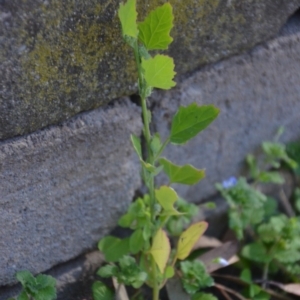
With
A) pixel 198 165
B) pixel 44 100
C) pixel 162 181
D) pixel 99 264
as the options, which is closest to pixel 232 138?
pixel 198 165

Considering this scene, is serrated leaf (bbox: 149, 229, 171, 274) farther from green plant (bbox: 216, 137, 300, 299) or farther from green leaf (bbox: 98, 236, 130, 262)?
green plant (bbox: 216, 137, 300, 299)

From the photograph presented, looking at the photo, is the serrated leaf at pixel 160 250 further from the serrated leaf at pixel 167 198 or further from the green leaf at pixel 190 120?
the green leaf at pixel 190 120

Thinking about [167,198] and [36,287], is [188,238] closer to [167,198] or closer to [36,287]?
[167,198]

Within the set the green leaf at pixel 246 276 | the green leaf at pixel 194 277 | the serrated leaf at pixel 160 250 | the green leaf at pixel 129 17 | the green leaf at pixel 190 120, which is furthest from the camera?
the green leaf at pixel 246 276

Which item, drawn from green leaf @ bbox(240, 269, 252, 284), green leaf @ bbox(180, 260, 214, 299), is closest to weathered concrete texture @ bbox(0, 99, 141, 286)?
green leaf @ bbox(180, 260, 214, 299)

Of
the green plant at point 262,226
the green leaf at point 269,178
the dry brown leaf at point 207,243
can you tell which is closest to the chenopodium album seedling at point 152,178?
the dry brown leaf at point 207,243
